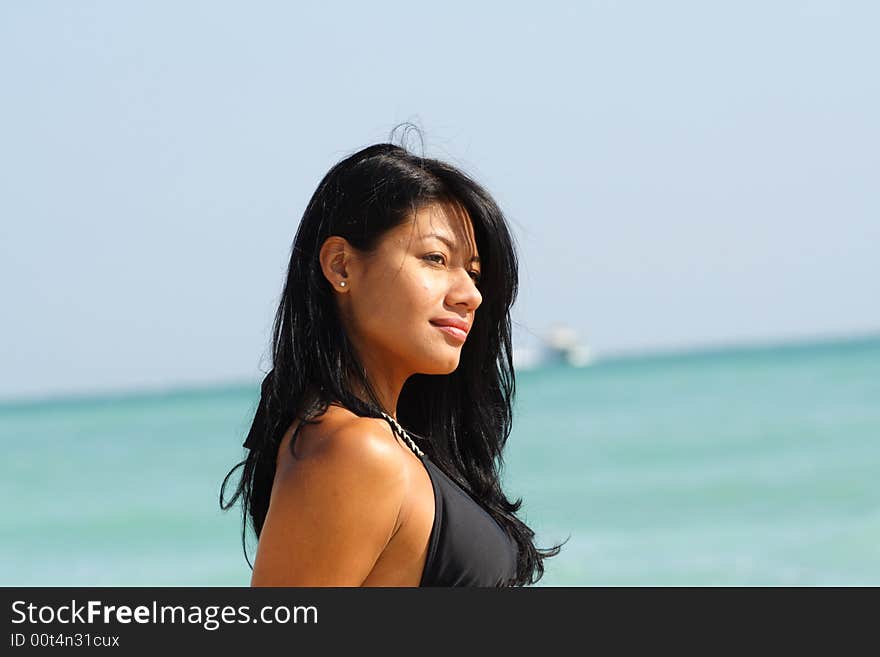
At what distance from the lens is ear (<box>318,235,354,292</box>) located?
2738mm

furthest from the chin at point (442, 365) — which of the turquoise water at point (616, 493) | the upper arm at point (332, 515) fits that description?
the turquoise water at point (616, 493)

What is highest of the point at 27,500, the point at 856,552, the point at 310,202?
the point at 27,500

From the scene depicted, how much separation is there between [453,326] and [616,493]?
14.5 meters

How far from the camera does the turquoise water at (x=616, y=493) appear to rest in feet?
42.8

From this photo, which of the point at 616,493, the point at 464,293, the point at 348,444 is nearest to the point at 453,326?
the point at 464,293

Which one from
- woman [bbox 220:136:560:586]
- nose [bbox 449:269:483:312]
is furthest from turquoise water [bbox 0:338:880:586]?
nose [bbox 449:269:483:312]

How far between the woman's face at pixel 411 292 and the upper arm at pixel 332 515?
0.34 metres

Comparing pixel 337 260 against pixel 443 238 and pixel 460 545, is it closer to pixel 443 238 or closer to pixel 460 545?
pixel 443 238

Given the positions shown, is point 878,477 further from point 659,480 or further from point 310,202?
point 310,202

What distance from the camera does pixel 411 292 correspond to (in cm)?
269

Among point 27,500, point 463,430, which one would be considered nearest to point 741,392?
point 27,500

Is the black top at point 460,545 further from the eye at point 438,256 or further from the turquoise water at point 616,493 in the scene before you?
the turquoise water at point 616,493

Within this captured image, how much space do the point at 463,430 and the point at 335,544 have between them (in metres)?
0.84

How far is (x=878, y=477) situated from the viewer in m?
16.7
